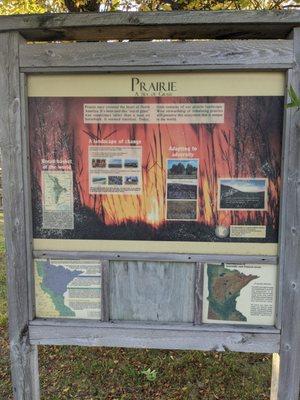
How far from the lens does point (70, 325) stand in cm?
267

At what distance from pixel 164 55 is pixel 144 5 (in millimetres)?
2866

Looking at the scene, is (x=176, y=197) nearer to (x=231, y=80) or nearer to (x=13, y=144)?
(x=231, y=80)

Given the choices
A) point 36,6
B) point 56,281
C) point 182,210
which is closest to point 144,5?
point 36,6

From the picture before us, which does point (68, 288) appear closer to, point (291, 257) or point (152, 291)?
point (152, 291)

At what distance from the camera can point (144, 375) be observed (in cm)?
409

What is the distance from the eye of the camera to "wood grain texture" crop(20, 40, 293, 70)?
2.41 metres

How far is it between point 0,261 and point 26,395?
560 cm

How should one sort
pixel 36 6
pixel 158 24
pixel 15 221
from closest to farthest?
pixel 158 24 < pixel 15 221 < pixel 36 6

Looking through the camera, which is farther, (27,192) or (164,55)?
(27,192)

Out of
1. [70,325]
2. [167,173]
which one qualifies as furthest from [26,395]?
[167,173]

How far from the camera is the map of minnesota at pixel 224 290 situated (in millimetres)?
2576

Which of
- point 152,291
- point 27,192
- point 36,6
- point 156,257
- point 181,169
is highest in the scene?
point 36,6

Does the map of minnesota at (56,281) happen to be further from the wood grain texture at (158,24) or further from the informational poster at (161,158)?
the wood grain texture at (158,24)

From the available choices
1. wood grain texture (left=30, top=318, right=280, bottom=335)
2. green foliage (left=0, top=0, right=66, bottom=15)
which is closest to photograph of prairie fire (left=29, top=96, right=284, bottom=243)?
wood grain texture (left=30, top=318, right=280, bottom=335)
